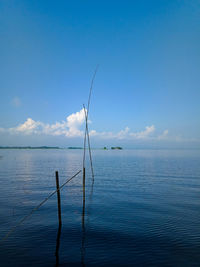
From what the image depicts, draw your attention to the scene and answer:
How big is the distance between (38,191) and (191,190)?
54.9 ft

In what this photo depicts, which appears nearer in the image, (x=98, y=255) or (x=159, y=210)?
(x=98, y=255)

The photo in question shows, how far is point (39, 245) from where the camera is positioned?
9.02 metres

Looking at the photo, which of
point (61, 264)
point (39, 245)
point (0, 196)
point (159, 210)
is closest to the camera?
point (61, 264)

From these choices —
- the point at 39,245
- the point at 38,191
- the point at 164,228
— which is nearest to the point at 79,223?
the point at 39,245

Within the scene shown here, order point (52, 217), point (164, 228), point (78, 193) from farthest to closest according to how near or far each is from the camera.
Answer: point (78, 193) → point (52, 217) → point (164, 228)

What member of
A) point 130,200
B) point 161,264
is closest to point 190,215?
point 130,200

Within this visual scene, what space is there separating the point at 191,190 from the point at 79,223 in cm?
1457

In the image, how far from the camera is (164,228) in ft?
36.0

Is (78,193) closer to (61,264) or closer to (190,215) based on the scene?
(190,215)

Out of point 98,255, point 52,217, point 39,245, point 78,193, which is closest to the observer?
point 98,255

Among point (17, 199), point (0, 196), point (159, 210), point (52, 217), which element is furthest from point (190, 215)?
point (0, 196)

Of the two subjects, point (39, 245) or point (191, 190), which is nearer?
point (39, 245)

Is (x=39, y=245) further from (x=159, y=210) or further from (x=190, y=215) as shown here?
(x=190, y=215)

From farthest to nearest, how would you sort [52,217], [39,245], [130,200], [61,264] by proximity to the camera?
[130,200], [52,217], [39,245], [61,264]
